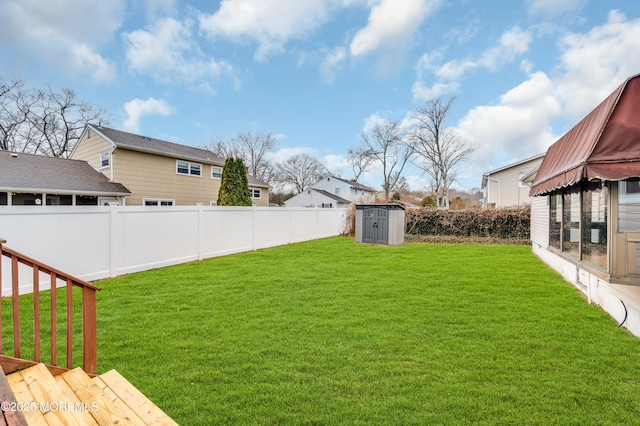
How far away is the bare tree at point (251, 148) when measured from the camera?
39688mm

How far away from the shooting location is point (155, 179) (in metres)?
16.1

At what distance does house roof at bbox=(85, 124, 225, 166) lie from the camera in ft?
48.8

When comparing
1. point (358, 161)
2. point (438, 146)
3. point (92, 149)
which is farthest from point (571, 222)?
point (358, 161)

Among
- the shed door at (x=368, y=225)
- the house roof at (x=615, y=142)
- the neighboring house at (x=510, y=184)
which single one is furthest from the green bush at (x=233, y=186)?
the neighboring house at (x=510, y=184)

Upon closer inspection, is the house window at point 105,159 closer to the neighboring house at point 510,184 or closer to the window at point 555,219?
the window at point 555,219

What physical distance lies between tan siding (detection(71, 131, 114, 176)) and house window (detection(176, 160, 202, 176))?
10.8 feet

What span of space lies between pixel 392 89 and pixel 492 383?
1631cm

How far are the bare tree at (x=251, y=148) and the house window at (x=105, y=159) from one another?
24598 millimetres

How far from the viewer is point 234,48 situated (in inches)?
506

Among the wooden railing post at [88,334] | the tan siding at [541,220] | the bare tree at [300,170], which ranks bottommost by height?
the wooden railing post at [88,334]

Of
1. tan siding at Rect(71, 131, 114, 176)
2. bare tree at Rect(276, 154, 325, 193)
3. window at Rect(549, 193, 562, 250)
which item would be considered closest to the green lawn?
window at Rect(549, 193, 562, 250)

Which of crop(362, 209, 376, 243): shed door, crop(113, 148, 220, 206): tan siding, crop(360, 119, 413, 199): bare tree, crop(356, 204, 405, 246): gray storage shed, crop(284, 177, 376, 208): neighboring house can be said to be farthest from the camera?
crop(360, 119, 413, 199): bare tree

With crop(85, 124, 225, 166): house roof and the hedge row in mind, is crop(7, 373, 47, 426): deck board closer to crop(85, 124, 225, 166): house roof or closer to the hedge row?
crop(85, 124, 225, 166): house roof

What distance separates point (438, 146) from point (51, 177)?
30.1 meters
